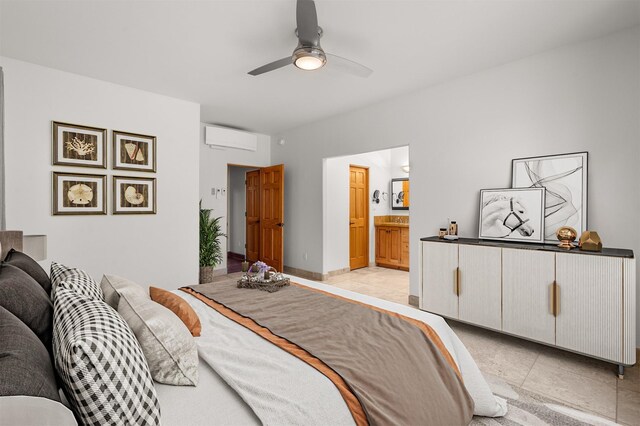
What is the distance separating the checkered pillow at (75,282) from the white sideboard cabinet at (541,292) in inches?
121

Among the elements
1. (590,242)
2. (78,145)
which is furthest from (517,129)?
(78,145)

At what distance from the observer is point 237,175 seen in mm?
8219

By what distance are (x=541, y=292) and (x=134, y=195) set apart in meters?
4.53

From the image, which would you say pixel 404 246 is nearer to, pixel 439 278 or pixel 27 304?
pixel 439 278

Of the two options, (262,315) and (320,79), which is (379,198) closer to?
(320,79)

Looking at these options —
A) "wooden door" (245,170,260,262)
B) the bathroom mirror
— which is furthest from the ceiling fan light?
the bathroom mirror

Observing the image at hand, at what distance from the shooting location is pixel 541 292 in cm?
275

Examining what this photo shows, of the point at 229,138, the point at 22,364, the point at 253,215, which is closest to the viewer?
the point at 22,364

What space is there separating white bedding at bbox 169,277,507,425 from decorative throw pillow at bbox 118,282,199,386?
0.07m

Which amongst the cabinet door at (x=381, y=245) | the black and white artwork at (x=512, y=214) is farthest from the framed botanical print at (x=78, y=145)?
the cabinet door at (x=381, y=245)

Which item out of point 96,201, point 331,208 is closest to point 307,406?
point 96,201

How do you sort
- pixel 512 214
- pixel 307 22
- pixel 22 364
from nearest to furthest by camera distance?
pixel 22 364
pixel 307 22
pixel 512 214

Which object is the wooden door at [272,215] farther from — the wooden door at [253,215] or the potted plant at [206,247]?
the potted plant at [206,247]

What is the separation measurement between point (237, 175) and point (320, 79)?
5.00 meters
